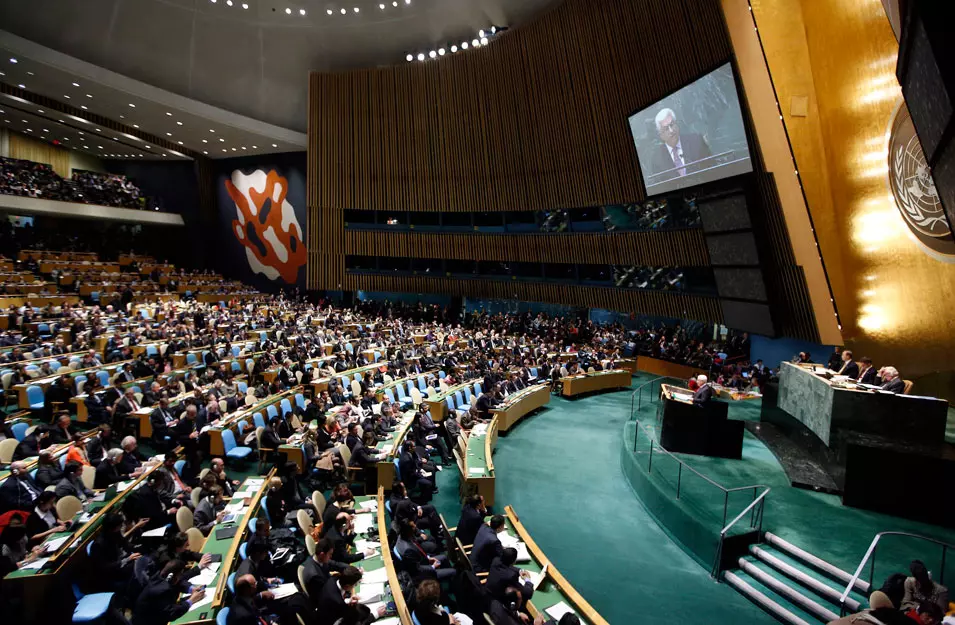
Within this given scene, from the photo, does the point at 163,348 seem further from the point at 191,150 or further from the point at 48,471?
the point at 191,150

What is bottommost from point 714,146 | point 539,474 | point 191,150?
point 539,474

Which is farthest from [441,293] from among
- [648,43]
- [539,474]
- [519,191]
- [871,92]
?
[871,92]

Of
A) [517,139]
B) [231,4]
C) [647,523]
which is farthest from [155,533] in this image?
[231,4]

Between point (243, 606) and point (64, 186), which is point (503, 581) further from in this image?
point (64, 186)

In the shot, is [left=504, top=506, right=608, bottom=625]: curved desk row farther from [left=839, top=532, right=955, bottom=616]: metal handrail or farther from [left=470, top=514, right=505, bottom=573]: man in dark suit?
[left=839, top=532, right=955, bottom=616]: metal handrail

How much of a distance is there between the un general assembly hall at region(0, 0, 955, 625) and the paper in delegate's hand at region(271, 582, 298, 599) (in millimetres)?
43

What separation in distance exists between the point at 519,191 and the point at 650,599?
17.3 metres

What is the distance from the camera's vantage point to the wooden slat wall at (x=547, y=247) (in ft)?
52.5

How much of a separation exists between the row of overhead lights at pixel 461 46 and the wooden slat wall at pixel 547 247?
7.32 meters

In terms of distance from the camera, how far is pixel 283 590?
478 cm

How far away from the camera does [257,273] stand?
29.6 metres

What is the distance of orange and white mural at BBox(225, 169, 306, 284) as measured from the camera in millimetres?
27828

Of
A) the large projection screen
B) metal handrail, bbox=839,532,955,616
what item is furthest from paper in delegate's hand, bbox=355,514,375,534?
the large projection screen

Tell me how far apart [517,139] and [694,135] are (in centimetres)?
889
